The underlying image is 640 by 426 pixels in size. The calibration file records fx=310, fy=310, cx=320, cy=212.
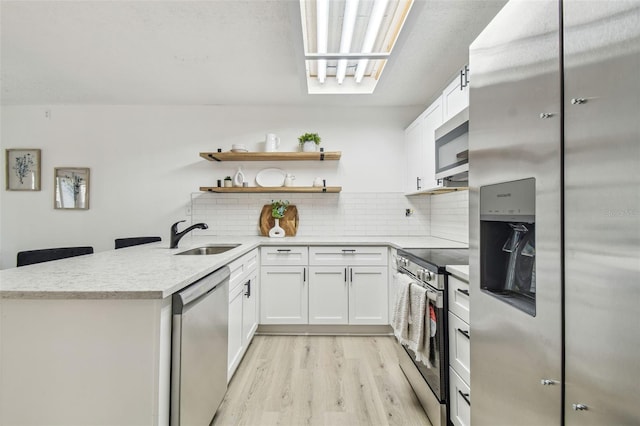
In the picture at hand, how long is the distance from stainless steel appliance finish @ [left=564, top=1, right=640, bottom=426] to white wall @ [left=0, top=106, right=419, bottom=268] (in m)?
2.94

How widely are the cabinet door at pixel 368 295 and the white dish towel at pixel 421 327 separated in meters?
1.16

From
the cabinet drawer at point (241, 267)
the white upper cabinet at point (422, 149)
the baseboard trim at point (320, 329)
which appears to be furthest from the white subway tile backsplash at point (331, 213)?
the baseboard trim at point (320, 329)

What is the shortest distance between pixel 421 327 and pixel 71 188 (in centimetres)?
409

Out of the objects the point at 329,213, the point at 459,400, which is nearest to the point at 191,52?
the point at 329,213

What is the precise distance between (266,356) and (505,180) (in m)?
2.27

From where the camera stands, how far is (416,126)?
3152 millimetres

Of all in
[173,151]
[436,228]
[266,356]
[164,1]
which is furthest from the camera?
[173,151]

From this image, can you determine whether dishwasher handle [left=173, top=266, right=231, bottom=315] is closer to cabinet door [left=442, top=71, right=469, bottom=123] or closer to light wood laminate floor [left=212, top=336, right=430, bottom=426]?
light wood laminate floor [left=212, top=336, right=430, bottom=426]

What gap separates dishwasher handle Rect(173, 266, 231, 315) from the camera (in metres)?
1.19

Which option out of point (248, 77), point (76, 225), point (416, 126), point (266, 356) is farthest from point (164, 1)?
point (76, 225)

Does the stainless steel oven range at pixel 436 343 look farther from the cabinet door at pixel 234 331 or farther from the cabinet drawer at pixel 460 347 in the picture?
the cabinet door at pixel 234 331

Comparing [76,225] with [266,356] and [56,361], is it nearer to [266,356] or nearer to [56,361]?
[266,356]

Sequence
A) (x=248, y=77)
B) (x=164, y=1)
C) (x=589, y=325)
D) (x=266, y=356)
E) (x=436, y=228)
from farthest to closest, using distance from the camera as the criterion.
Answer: (x=436, y=228) < (x=248, y=77) < (x=266, y=356) < (x=164, y=1) < (x=589, y=325)

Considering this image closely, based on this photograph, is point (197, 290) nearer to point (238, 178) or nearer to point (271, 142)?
point (238, 178)
